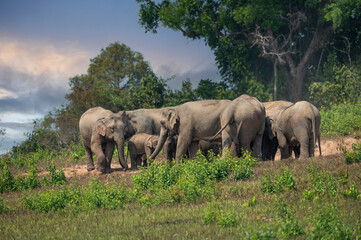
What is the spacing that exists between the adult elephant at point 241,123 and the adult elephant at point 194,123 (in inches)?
20.9

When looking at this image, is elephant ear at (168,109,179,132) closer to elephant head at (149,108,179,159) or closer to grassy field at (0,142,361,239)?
elephant head at (149,108,179,159)

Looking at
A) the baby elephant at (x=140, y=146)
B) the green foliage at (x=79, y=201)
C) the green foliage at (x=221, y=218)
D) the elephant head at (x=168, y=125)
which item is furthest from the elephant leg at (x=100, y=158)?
the green foliage at (x=221, y=218)

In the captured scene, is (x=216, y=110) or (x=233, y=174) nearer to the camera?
(x=233, y=174)

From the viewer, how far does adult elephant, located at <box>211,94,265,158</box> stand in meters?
14.3

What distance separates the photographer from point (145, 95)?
1168 inches

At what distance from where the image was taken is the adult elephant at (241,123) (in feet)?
47.0

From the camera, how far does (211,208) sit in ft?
26.1

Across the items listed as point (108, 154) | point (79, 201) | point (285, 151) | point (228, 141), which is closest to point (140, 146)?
point (108, 154)

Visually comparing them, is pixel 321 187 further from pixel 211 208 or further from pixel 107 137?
pixel 107 137

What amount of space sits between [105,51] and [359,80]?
2274 cm

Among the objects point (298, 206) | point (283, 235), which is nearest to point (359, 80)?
point (298, 206)

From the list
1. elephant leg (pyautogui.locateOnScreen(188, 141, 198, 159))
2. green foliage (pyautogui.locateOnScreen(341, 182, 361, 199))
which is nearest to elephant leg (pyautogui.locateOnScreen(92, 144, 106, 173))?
elephant leg (pyautogui.locateOnScreen(188, 141, 198, 159))

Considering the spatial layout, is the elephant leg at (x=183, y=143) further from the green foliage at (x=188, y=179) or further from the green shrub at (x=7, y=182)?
the green shrub at (x=7, y=182)

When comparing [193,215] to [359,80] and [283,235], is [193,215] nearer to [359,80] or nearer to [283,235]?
[283,235]
